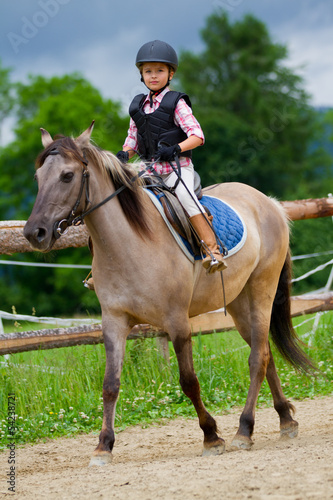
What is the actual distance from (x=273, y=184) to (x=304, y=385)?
27110 mm

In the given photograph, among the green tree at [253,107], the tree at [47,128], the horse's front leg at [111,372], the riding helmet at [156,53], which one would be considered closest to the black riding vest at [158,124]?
the riding helmet at [156,53]

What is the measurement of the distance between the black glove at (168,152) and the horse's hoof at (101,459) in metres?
2.12

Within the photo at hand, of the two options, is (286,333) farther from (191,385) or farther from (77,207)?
(77,207)

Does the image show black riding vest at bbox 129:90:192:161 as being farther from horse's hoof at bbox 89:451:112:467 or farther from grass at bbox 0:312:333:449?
grass at bbox 0:312:333:449

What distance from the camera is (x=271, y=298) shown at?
→ 5.44 metres

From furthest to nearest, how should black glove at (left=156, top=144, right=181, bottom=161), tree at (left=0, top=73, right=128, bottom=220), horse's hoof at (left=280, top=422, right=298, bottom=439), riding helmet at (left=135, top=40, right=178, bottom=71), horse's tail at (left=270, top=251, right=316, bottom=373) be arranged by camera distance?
1. tree at (left=0, top=73, right=128, bottom=220)
2. horse's tail at (left=270, top=251, right=316, bottom=373)
3. horse's hoof at (left=280, top=422, right=298, bottom=439)
4. riding helmet at (left=135, top=40, right=178, bottom=71)
5. black glove at (left=156, top=144, right=181, bottom=161)

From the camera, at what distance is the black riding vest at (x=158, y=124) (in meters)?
4.54

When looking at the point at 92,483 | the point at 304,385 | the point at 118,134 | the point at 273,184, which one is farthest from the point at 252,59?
the point at 92,483

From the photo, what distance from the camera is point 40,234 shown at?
12.3 ft

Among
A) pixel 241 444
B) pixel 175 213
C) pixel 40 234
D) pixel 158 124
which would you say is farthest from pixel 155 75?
pixel 241 444

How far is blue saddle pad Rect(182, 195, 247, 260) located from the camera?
479cm

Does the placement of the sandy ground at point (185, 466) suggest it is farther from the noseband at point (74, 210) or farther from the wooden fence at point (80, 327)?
the noseband at point (74, 210)

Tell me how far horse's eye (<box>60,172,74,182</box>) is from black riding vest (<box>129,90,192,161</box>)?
899 millimetres

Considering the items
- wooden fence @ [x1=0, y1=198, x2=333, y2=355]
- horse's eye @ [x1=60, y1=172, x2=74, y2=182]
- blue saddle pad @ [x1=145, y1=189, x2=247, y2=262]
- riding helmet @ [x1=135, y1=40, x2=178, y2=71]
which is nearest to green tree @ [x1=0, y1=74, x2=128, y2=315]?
wooden fence @ [x1=0, y1=198, x2=333, y2=355]
